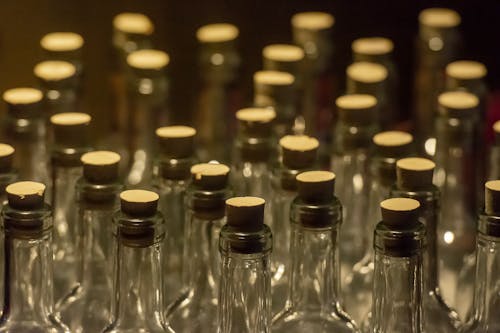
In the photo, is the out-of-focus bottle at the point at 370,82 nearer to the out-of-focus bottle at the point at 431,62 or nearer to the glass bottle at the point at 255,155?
the out-of-focus bottle at the point at 431,62

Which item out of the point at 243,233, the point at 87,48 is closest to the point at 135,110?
the point at 87,48

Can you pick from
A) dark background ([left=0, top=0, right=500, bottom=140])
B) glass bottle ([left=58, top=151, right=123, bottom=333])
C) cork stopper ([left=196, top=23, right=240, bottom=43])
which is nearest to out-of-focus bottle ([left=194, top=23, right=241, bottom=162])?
cork stopper ([left=196, top=23, right=240, bottom=43])

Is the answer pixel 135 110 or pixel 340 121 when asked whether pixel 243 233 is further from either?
pixel 135 110

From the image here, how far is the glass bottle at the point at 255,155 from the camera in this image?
1066 millimetres

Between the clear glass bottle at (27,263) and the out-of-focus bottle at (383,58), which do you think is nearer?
the clear glass bottle at (27,263)

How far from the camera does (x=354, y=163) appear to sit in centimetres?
113

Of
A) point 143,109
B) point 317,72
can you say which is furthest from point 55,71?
point 317,72

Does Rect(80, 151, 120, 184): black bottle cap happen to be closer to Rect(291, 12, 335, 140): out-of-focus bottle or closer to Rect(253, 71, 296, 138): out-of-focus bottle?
Rect(253, 71, 296, 138): out-of-focus bottle

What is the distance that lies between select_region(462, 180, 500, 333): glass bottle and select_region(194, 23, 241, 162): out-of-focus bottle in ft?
1.47

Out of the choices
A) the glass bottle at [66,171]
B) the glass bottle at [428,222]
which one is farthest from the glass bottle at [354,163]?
the glass bottle at [66,171]

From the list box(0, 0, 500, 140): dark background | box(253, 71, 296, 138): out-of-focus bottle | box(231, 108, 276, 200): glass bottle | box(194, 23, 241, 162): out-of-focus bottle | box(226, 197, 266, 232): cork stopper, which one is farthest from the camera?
box(0, 0, 500, 140): dark background

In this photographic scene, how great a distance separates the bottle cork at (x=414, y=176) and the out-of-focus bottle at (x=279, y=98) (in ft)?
0.82

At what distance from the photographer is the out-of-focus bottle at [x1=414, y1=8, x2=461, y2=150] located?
4.46 ft

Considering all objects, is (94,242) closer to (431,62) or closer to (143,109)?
(143,109)
